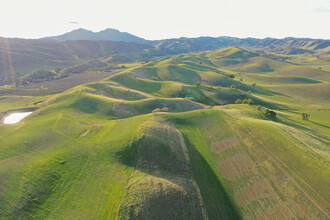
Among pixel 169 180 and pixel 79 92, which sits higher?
pixel 79 92

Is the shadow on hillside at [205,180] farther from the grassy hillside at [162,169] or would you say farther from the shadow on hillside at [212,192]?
the grassy hillside at [162,169]

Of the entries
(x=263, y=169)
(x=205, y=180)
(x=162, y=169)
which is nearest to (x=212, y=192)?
(x=205, y=180)

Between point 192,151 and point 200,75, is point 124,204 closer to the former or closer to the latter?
point 192,151

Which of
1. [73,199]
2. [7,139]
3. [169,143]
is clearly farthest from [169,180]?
[7,139]

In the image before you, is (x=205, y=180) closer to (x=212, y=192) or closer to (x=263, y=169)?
(x=212, y=192)

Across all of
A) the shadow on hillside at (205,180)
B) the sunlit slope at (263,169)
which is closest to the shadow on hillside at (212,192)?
the shadow on hillside at (205,180)

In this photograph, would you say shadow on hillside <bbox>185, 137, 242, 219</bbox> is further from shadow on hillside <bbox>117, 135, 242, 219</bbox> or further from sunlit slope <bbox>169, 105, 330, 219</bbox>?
sunlit slope <bbox>169, 105, 330, 219</bbox>

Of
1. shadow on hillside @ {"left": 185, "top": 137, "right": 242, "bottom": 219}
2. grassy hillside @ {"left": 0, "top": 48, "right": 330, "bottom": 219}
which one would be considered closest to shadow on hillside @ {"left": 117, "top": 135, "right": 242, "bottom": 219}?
shadow on hillside @ {"left": 185, "top": 137, "right": 242, "bottom": 219}

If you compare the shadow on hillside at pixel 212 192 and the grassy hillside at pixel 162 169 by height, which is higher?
the grassy hillside at pixel 162 169

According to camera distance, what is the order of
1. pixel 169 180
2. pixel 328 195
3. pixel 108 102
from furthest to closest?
pixel 108 102, pixel 169 180, pixel 328 195

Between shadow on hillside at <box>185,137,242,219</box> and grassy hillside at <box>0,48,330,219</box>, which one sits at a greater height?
grassy hillside at <box>0,48,330,219</box>

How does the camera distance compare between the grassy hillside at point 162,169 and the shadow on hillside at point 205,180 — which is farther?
the shadow on hillside at point 205,180
